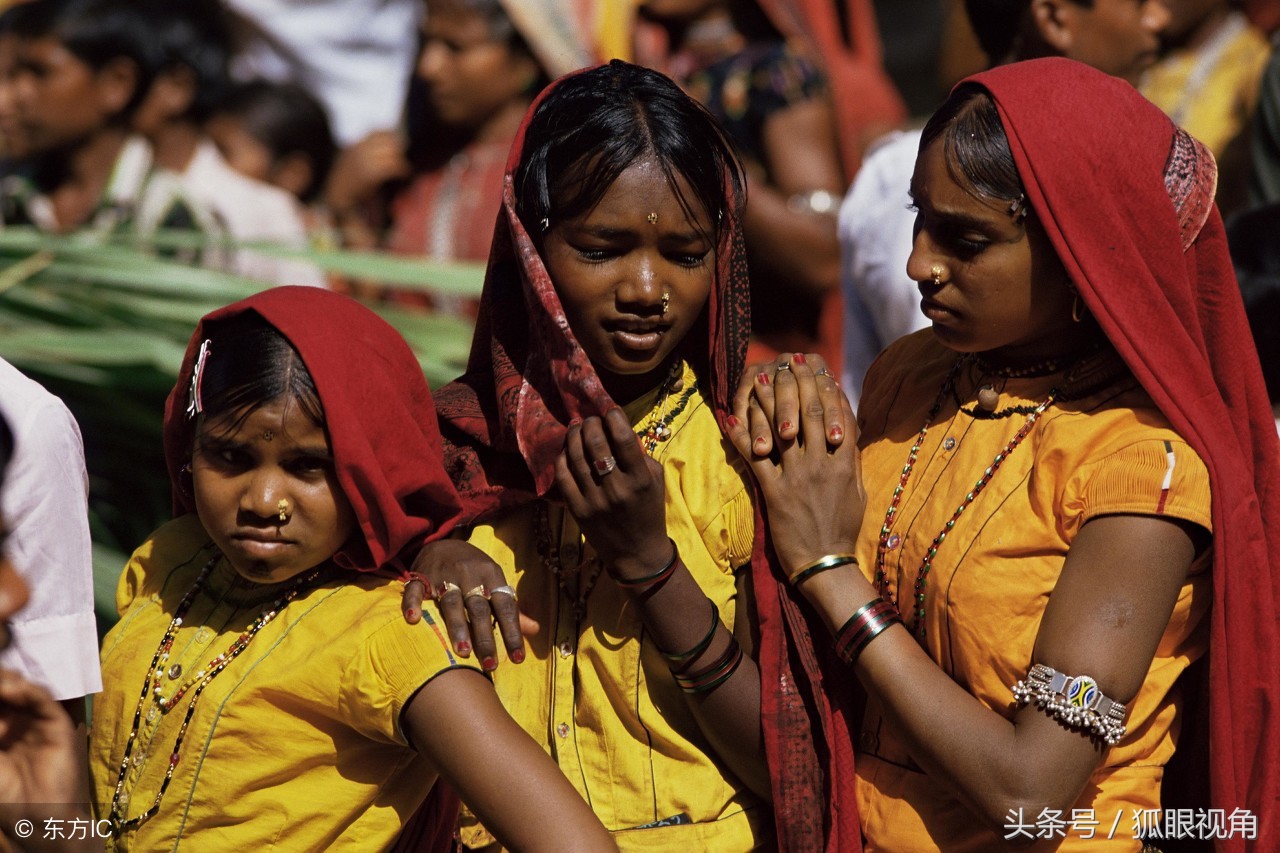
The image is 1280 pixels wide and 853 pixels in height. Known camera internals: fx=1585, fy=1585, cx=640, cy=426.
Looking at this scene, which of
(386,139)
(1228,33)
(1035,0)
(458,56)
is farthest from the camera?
(386,139)

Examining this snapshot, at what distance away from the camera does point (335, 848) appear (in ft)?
8.07

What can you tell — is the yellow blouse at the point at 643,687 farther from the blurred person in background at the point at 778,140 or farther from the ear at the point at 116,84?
the ear at the point at 116,84

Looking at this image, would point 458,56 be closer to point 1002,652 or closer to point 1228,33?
point 1228,33

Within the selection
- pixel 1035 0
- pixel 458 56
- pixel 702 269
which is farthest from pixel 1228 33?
pixel 702 269

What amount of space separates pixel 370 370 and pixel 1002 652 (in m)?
1.07

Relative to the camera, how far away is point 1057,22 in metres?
3.65

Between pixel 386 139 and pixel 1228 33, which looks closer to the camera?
pixel 1228 33

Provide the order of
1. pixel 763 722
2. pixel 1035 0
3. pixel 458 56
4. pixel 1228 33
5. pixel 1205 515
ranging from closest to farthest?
pixel 1205 515, pixel 763 722, pixel 1035 0, pixel 1228 33, pixel 458 56

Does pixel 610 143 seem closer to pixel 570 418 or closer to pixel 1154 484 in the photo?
pixel 570 418

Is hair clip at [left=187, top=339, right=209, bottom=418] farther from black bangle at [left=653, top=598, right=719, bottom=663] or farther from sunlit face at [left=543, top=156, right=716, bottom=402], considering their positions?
black bangle at [left=653, top=598, right=719, bottom=663]

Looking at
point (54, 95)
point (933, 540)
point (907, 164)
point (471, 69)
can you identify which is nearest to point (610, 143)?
point (933, 540)

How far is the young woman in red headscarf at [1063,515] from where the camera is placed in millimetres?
2260

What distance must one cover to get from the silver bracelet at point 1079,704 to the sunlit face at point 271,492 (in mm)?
1096

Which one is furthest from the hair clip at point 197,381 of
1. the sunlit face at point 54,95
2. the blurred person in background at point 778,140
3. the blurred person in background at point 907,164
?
the sunlit face at point 54,95
